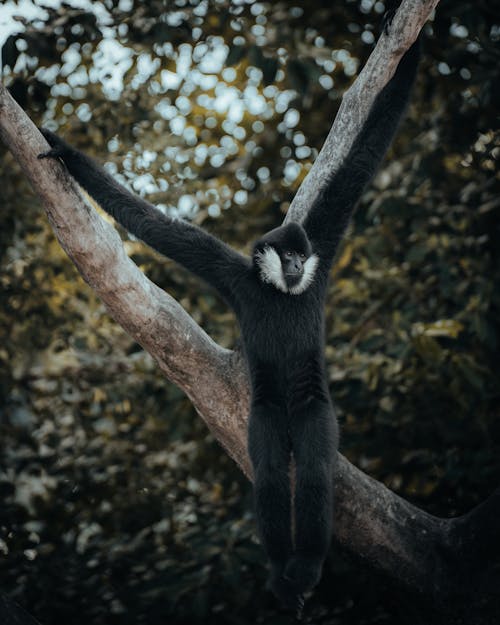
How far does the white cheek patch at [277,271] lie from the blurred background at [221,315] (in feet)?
3.92

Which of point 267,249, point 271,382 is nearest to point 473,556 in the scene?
point 271,382

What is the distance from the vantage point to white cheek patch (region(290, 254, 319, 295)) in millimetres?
4402

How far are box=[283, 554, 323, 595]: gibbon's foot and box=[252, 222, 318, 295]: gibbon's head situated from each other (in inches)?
65.2

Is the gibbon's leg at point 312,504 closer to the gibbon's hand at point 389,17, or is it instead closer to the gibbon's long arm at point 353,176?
the gibbon's long arm at point 353,176

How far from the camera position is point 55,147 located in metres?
3.95

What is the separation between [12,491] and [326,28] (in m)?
5.43

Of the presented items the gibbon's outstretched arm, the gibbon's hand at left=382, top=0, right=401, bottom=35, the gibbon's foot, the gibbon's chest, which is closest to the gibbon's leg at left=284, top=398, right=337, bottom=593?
the gibbon's foot

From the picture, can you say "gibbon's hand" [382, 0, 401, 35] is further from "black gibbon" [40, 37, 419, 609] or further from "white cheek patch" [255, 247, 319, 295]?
"white cheek patch" [255, 247, 319, 295]

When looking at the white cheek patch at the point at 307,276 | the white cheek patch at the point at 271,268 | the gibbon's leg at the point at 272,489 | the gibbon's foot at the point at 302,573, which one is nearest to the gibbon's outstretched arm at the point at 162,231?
the white cheek patch at the point at 271,268

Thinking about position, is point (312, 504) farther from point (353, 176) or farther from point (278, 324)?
point (353, 176)

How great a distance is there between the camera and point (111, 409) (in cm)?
696

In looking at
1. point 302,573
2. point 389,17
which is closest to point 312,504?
point 302,573

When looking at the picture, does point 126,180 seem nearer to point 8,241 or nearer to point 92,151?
point 92,151

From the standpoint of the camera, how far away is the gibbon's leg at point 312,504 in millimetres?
3895
